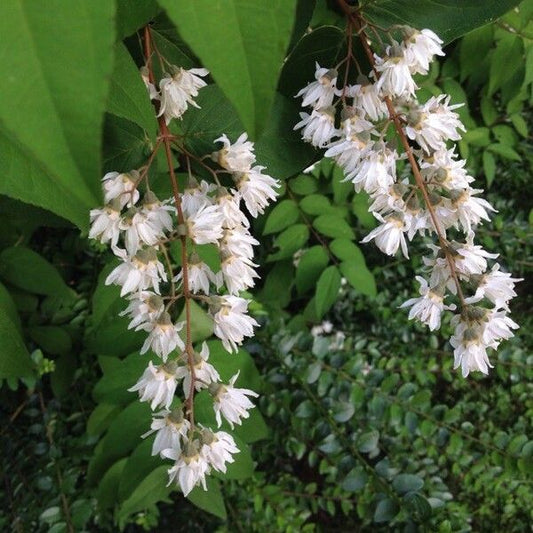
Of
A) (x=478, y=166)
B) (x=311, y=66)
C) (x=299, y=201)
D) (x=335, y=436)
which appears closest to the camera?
(x=311, y=66)

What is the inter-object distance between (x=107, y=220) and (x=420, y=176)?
11.8 inches

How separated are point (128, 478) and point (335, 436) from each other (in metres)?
0.43

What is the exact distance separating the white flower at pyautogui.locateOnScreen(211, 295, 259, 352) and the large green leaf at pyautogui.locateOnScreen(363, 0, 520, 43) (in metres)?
0.34

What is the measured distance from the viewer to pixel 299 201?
135 cm

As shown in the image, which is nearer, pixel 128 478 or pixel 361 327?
pixel 128 478

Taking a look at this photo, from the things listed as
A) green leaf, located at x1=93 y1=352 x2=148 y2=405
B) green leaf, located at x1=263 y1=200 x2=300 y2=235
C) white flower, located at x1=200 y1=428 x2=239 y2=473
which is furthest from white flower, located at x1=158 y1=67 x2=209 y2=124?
green leaf, located at x1=263 y1=200 x2=300 y2=235

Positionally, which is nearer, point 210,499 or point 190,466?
point 190,466

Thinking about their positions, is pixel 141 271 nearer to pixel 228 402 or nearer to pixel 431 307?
pixel 228 402

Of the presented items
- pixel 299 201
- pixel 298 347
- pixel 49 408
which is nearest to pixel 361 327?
pixel 298 347

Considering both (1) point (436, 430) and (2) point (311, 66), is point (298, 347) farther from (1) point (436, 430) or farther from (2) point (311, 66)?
(2) point (311, 66)

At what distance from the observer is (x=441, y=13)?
664mm

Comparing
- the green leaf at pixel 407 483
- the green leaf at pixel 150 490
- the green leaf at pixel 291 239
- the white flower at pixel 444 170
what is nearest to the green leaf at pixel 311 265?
the green leaf at pixel 291 239

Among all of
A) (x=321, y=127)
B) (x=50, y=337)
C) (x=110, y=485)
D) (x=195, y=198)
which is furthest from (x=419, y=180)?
(x=50, y=337)

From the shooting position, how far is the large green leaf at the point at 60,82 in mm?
266
